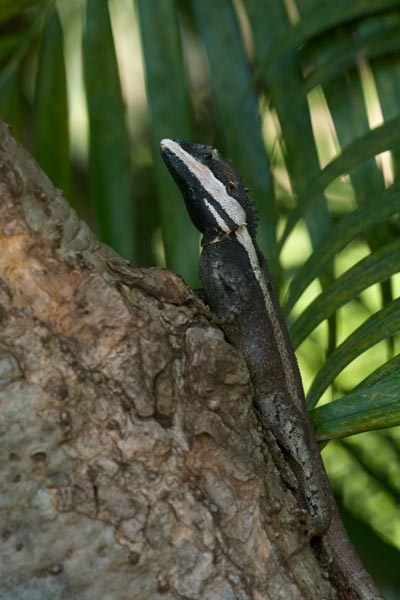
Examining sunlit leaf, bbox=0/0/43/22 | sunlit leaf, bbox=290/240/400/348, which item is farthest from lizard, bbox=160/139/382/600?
sunlit leaf, bbox=0/0/43/22

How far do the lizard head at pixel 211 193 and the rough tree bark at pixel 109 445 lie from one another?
3.09 feet

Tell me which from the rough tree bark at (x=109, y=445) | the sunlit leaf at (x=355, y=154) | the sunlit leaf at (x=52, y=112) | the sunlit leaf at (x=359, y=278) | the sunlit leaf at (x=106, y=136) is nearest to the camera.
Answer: the rough tree bark at (x=109, y=445)

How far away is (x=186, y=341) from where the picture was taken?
182 cm

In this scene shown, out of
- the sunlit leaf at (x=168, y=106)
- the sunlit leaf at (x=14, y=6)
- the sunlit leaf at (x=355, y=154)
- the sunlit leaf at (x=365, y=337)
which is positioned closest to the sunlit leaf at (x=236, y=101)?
the sunlit leaf at (x=168, y=106)

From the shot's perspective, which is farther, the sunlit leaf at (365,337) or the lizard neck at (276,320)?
the lizard neck at (276,320)

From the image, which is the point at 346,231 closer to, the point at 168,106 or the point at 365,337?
the point at 365,337

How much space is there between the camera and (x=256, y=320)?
256cm

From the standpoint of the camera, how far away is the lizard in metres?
2.20

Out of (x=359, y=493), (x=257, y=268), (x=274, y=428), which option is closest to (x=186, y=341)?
(x=274, y=428)

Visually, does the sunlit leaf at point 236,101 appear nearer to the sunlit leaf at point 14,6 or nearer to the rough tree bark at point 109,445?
the sunlit leaf at point 14,6

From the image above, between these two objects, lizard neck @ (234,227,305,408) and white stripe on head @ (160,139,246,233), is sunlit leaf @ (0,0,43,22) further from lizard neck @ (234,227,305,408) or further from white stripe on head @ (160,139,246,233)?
lizard neck @ (234,227,305,408)

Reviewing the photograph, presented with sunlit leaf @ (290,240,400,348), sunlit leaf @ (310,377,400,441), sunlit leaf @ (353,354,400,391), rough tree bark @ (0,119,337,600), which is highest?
sunlit leaf @ (290,240,400,348)

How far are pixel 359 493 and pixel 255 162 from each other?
1808mm

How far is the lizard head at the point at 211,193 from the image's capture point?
2.71 m
